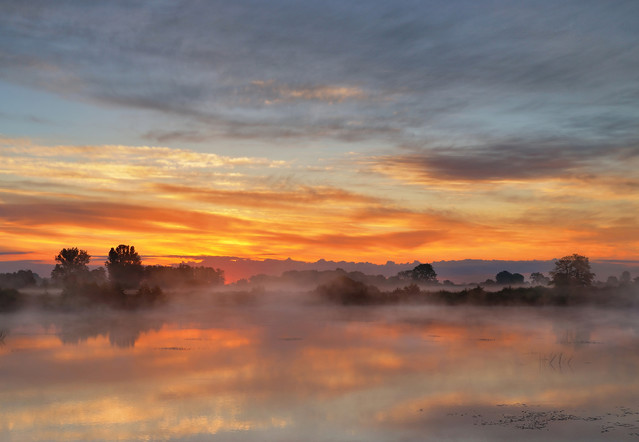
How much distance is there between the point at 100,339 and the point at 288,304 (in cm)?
4089

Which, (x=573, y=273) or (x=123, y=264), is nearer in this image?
(x=573, y=273)

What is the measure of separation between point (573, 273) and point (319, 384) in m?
65.2

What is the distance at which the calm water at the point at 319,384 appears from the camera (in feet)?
53.7

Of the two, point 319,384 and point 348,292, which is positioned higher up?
point 348,292

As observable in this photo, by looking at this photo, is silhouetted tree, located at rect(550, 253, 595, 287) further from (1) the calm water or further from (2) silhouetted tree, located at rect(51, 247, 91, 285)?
(2) silhouetted tree, located at rect(51, 247, 91, 285)

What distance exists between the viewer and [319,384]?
73.2 ft

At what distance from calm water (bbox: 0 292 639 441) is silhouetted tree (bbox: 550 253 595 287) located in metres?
36.4

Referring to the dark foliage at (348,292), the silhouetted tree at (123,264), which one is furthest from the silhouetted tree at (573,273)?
the silhouetted tree at (123,264)

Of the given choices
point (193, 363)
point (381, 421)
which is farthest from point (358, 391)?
point (193, 363)

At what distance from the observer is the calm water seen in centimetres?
1638

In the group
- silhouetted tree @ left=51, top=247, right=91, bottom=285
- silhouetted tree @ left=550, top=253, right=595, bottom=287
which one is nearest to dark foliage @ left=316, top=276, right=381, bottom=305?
silhouetted tree @ left=550, top=253, right=595, bottom=287

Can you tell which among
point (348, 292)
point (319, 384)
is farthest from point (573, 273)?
point (319, 384)

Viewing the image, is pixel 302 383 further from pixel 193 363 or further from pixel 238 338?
pixel 238 338

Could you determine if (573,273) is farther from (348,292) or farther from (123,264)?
(123,264)
